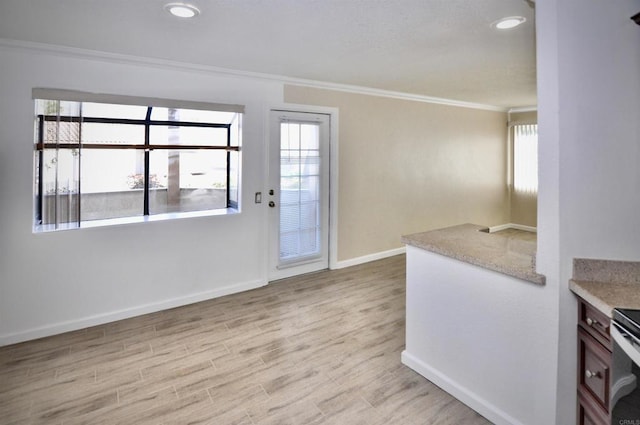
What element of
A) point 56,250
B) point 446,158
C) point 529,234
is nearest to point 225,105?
point 56,250

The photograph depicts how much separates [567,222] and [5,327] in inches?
150

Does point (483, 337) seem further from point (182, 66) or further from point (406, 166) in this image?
point (406, 166)

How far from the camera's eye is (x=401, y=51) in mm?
2998

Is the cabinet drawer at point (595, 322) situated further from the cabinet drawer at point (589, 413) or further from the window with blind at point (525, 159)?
the window with blind at point (525, 159)

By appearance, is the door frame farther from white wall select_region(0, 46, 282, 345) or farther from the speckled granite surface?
the speckled granite surface

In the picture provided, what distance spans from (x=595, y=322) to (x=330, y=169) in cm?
332

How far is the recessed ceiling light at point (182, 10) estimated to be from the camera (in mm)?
2117

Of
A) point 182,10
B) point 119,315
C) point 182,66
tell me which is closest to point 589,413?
point 182,10

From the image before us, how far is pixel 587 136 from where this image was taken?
5.25ft

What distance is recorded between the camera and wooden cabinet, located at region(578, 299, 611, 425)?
142 centimetres

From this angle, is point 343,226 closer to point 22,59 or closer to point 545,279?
point 545,279

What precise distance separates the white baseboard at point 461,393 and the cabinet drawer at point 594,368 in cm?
44

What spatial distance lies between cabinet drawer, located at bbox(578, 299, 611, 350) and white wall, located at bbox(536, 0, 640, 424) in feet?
0.12

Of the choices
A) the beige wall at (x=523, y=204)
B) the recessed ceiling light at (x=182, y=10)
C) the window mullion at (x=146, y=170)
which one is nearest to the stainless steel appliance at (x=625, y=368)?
the recessed ceiling light at (x=182, y=10)
